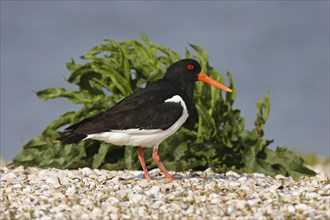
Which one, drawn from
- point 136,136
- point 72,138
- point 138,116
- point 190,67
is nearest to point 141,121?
point 138,116

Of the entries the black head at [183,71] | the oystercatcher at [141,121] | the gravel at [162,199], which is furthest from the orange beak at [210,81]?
the gravel at [162,199]

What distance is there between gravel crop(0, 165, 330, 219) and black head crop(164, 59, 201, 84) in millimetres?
1708

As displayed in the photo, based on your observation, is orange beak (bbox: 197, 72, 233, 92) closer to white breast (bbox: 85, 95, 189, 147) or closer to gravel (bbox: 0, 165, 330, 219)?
white breast (bbox: 85, 95, 189, 147)

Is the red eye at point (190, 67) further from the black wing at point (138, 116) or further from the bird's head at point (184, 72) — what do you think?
the black wing at point (138, 116)

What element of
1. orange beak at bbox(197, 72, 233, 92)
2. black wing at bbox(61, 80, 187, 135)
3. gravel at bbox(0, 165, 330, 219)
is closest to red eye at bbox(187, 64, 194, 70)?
orange beak at bbox(197, 72, 233, 92)

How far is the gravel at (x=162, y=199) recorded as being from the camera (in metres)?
6.75

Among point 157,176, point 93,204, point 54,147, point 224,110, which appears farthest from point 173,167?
point 93,204

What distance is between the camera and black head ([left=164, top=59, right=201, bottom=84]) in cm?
971

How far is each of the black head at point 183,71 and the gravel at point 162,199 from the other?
5.60 feet

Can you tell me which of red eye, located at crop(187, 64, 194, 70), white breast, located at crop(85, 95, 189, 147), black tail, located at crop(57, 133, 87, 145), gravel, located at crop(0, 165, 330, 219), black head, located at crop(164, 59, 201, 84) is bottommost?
gravel, located at crop(0, 165, 330, 219)

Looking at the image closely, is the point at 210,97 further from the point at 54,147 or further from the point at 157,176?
the point at 54,147

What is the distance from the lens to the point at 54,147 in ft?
37.7

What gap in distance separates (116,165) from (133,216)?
14.0 ft

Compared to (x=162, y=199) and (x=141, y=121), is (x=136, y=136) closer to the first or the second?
(x=141, y=121)
